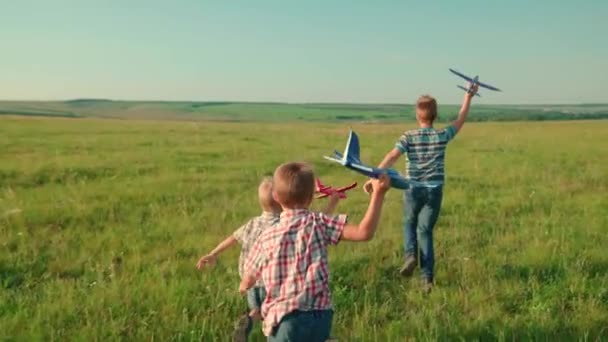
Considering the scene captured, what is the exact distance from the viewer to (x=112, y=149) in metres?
24.0

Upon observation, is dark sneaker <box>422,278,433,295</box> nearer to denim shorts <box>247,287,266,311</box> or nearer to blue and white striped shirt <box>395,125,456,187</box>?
blue and white striped shirt <box>395,125,456,187</box>

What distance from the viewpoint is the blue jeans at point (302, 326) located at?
3412mm

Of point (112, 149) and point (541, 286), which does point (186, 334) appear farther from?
point (112, 149)

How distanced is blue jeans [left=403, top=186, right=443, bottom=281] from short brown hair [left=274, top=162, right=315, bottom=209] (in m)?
3.34

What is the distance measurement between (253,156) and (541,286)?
16545 mm

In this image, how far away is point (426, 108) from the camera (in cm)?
629

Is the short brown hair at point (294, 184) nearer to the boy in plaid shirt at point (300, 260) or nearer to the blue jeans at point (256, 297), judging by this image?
the boy in plaid shirt at point (300, 260)

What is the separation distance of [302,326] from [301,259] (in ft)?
1.27

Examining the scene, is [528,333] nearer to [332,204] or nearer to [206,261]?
[332,204]

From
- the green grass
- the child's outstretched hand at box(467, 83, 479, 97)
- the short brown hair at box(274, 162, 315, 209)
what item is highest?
the child's outstretched hand at box(467, 83, 479, 97)

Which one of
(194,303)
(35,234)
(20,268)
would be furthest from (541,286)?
(35,234)

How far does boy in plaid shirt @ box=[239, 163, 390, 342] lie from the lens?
3.35 metres

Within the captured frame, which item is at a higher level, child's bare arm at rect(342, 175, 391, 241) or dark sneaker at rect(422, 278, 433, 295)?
child's bare arm at rect(342, 175, 391, 241)

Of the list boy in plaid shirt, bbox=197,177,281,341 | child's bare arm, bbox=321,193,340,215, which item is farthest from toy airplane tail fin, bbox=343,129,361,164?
boy in plaid shirt, bbox=197,177,281,341
